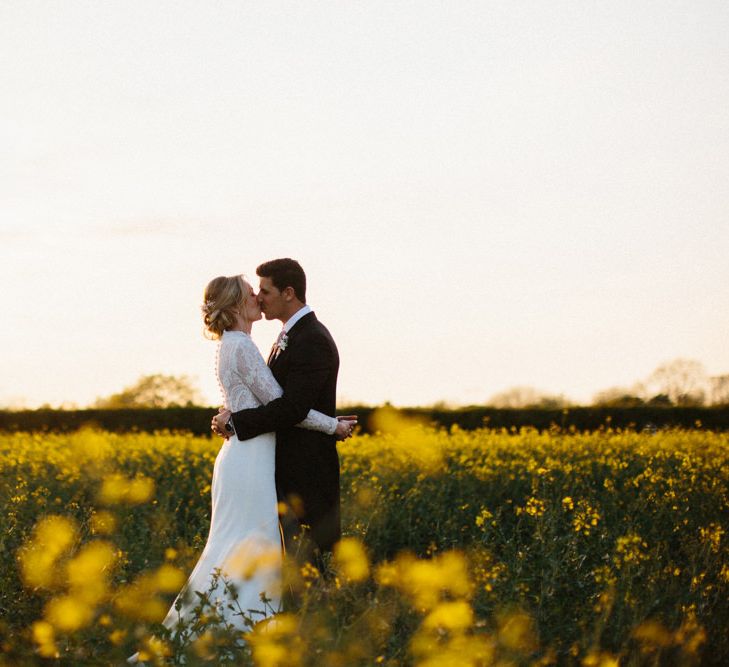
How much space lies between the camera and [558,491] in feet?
27.5

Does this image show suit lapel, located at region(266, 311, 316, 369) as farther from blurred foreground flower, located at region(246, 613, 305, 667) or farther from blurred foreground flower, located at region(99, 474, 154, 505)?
blurred foreground flower, located at region(99, 474, 154, 505)

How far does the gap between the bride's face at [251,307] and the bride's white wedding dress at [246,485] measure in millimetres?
153

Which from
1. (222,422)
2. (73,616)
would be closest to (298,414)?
(222,422)

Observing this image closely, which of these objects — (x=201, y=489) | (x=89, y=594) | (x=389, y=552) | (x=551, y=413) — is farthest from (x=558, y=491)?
(x=551, y=413)

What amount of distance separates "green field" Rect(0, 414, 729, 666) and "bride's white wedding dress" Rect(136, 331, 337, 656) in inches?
15.2

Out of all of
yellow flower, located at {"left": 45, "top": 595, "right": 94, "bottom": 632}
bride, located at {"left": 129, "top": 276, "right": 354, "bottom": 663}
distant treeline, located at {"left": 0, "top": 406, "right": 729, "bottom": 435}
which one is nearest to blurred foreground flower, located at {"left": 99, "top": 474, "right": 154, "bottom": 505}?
bride, located at {"left": 129, "top": 276, "right": 354, "bottom": 663}

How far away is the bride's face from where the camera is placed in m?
5.30

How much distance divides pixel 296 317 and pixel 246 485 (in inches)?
39.9

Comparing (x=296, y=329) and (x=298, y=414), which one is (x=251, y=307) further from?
(x=298, y=414)

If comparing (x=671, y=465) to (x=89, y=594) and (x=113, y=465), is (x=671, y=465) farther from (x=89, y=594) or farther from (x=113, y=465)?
(x=89, y=594)

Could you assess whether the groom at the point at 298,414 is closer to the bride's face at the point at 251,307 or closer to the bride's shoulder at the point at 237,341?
the bride's face at the point at 251,307

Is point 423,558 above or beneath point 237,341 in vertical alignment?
beneath

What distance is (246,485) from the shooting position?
5.17 m

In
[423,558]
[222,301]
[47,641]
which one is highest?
[222,301]
